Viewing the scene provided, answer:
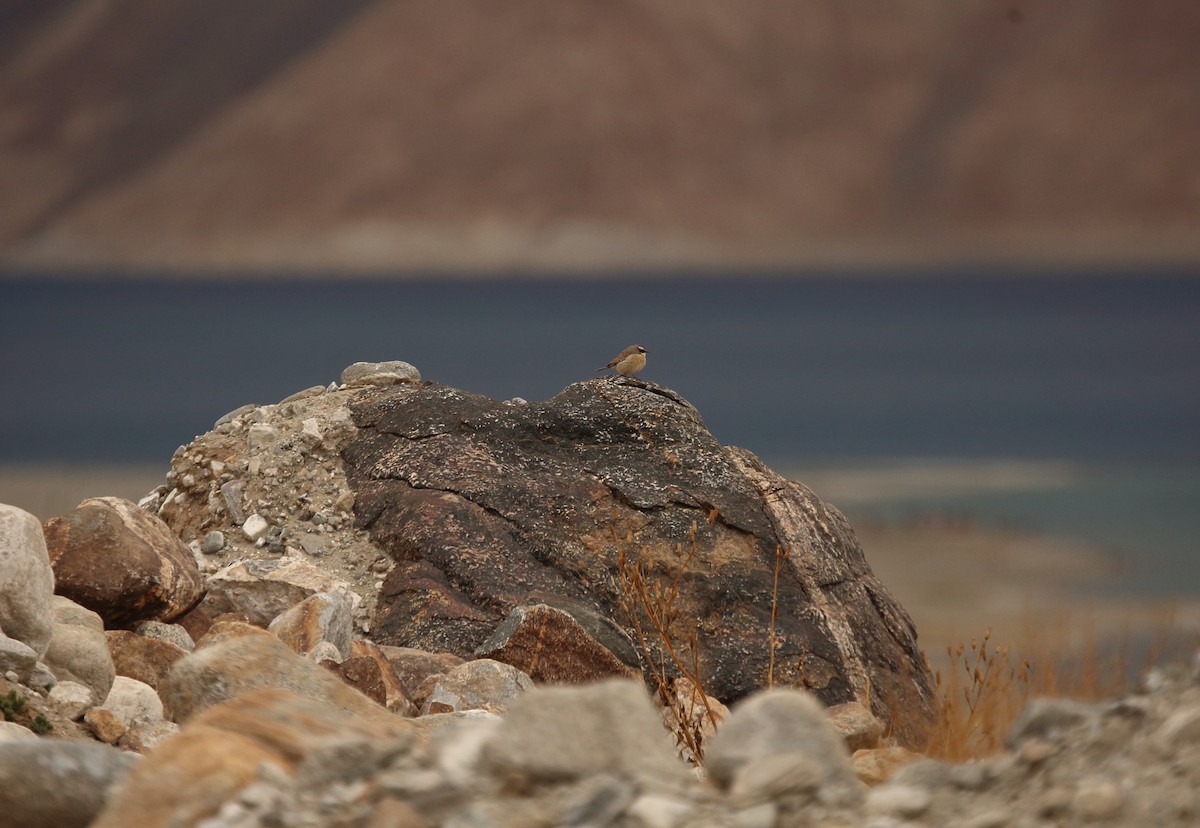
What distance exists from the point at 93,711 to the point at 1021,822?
4.19 meters

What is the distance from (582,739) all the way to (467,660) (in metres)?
5.06

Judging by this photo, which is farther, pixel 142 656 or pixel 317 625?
pixel 317 625

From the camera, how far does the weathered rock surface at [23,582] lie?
5738 mm

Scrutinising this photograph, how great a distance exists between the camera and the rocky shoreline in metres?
2.96

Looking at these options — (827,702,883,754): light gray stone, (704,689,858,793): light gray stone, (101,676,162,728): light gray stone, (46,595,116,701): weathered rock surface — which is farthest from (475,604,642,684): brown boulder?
(704,689,858,793): light gray stone

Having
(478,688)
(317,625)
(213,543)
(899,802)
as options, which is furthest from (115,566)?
(899,802)

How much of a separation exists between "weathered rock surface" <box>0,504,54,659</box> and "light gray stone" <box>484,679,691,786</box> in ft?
11.5

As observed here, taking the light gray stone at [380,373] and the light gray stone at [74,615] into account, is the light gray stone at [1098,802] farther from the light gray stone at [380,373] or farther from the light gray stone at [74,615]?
the light gray stone at [380,373]

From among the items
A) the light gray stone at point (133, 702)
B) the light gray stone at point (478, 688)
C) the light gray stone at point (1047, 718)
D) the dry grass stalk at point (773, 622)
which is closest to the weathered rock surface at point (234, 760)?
the light gray stone at point (1047, 718)

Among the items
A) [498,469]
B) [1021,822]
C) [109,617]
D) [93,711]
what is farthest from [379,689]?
[1021,822]

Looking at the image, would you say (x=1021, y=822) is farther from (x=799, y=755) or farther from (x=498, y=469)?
(x=498, y=469)

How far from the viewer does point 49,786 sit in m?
3.43

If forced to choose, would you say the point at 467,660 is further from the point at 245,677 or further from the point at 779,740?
the point at 779,740

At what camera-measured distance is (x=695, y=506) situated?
9211mm
